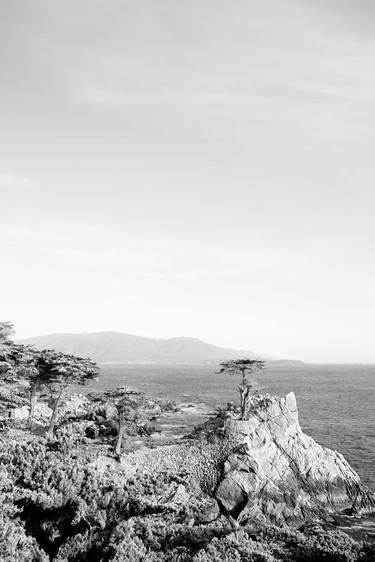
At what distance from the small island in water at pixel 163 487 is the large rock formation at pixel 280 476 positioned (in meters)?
0.11

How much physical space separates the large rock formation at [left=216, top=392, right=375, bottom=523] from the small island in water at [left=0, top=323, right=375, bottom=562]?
11cm

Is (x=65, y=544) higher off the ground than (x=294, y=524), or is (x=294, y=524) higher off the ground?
(x=65, y=544)

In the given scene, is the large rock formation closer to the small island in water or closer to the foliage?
the small island in water

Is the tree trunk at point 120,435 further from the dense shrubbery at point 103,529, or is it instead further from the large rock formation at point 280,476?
the dense shrubbery at point 103,529

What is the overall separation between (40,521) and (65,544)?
7.74ft

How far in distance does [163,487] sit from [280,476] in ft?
44.4

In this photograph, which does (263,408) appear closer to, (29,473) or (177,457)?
(177,457)

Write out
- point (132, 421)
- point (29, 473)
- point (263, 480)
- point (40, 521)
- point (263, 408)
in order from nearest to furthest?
point (40, 521) → point (29, 473) → point (263, 480) → point (132, 421) → point (263, 408)

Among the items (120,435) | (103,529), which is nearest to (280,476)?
(120,435)

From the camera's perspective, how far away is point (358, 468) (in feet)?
152

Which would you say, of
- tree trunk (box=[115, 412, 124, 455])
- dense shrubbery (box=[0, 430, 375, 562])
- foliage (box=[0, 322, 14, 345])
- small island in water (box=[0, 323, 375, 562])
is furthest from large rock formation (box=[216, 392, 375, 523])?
foliage (box=[0, 322, 14, 345])

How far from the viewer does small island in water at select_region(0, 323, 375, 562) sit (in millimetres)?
18312

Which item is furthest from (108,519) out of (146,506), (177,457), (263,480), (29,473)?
(263,480)

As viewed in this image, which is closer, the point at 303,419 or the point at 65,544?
the point at 65,544
